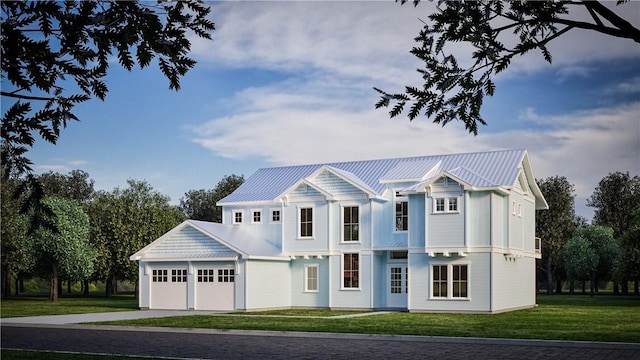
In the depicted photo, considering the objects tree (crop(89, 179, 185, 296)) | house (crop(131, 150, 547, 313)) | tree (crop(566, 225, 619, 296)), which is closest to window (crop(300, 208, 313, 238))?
house (crop(131, 150, 547, 313))

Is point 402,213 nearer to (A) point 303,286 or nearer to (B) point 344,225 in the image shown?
(B) point 344,225

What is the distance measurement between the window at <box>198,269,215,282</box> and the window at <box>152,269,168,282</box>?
188cm

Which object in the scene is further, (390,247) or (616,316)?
(390,247)

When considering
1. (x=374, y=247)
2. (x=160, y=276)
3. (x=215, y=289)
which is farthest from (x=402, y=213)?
(x=160, y=276)

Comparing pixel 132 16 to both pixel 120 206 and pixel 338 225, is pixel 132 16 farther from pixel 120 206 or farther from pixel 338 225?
pixel 120 206

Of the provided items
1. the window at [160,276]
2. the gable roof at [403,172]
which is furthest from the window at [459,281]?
the window at [160,276]

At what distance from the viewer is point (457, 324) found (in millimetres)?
25844

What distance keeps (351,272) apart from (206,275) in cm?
678

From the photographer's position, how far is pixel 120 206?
5616 cm

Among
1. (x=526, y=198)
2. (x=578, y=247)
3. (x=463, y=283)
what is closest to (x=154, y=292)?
(x=463, y=283)

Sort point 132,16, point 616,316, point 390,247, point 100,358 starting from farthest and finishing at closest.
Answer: point 390,247 < point 616,316 < point 100,358 < point 132,16

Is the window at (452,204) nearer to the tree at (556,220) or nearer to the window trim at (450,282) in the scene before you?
the window trim at (450,282)

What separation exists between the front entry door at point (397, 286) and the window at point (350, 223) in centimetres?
233

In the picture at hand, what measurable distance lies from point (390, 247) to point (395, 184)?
10.4ft
